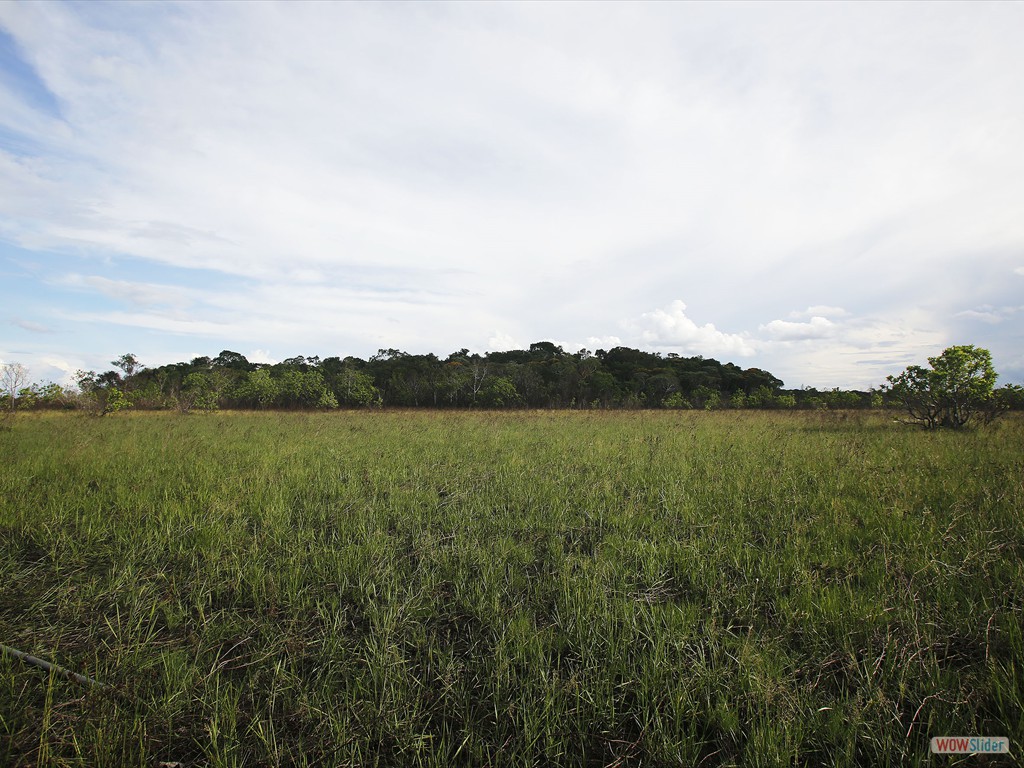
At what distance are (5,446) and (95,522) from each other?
328 inches

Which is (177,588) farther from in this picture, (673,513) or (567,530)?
(673,513)

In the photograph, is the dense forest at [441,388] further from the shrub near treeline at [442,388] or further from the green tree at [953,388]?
the green tree at [953,388]

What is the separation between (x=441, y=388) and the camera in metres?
49.0

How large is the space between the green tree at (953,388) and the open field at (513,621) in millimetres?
8745

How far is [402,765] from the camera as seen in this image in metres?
2.01

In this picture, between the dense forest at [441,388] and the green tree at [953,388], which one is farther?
the dense forest at [441,388]

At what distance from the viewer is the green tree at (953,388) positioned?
1227 centimetres

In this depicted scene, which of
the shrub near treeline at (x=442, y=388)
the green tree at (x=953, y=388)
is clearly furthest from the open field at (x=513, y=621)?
the shrub near treeline at (x=442, y=388)

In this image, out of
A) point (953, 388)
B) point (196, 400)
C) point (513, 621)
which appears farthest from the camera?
point (196, 400)

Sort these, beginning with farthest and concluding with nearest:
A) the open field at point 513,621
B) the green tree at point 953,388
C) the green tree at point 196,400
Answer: the green tree at point 196,400
the green tree at point 953,388
the open field at point 513,621

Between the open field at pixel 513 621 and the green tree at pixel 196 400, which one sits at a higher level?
the green tree at pixel 196 400

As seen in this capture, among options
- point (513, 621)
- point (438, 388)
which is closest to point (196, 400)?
point (438, 388)

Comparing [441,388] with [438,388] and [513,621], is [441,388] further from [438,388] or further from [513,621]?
[513,621]

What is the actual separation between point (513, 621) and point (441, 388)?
4679 cm
